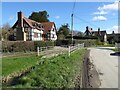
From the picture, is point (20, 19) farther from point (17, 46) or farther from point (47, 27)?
point (17, 46)

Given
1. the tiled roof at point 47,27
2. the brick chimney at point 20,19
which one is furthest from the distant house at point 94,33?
the brick chimney at point 20,19

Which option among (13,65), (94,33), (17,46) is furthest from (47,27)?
Answer: (13,65)

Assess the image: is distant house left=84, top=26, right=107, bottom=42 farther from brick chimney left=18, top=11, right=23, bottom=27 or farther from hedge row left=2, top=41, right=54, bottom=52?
hedge row left=2, top=41, right=54, bottom=52

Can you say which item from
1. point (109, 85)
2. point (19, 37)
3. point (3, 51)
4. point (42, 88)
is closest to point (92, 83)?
point (109, 85)

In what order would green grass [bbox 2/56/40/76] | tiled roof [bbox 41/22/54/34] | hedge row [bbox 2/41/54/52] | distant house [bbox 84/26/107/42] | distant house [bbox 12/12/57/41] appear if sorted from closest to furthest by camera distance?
green grass [bbox 2/56/40/76]
hedge row [bbox 2/41/54/52]
distant house [bbox 12/12/57/41]
tiled roof [bbox 41/22/54/34]
distant house [bbox 84/26/107/42]

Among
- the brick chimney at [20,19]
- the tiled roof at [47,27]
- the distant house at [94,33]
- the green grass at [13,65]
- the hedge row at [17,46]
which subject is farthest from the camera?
the distant house at [94,33]

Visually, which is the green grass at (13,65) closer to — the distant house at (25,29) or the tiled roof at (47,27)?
the distant house at (25,29)

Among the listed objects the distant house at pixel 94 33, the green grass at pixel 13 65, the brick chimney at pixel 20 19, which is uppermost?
the brick chimney at pixel 20 19

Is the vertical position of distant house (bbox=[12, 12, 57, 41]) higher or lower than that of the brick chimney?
lower

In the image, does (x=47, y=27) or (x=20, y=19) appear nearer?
(x=20, y=19)

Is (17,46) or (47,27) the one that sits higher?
(47,27)

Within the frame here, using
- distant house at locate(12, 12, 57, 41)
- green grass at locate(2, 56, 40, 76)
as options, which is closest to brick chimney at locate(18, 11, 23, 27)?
distant house at locate(12, 12, 57, 41)

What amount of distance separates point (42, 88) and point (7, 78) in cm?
762

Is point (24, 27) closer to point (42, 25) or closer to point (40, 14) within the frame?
point (42, 25)
